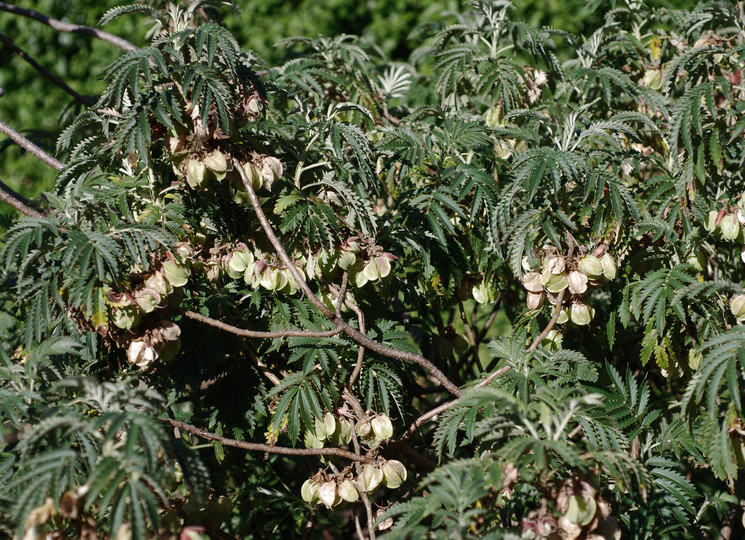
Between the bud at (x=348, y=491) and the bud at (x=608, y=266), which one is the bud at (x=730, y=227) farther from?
the bud at (x=348, y=491)

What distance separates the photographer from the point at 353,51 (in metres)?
2.73

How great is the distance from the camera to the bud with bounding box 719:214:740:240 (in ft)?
5.89

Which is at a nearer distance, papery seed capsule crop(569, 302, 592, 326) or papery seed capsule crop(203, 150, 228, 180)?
papery seed capsule crop(203, 150, 228, 180)

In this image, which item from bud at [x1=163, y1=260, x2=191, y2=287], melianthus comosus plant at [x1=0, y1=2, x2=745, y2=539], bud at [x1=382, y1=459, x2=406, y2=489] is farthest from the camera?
bud at [x1=382, y1=459, x2=406, y2=489]

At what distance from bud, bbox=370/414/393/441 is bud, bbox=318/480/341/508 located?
0.50 feet

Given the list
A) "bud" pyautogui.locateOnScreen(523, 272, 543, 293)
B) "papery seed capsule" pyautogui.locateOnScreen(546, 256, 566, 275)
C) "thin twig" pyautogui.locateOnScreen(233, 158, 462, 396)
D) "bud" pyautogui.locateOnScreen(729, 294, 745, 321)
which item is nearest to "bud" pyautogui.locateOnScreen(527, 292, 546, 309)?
"bud" pyautogui.locateOnScreen(523, 272, 543, 293)

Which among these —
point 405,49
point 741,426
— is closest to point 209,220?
point 741,426

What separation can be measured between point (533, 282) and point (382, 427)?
527 mm

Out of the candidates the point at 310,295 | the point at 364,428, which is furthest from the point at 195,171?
the point at 364,428

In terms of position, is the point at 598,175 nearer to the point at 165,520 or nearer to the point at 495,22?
the point at 495,22

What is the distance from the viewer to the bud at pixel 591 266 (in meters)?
1.69

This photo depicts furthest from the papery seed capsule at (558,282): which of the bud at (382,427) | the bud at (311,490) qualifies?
the bud at (311,490)

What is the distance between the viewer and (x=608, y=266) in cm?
171

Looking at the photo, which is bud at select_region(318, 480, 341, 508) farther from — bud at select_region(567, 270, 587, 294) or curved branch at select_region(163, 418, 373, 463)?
bud at select_region(567, 270, 587, 294)
